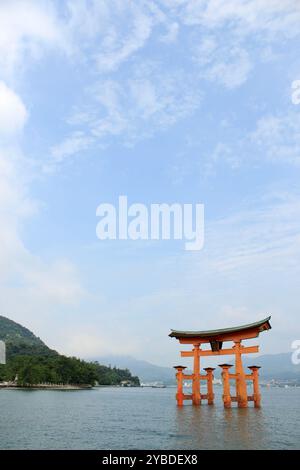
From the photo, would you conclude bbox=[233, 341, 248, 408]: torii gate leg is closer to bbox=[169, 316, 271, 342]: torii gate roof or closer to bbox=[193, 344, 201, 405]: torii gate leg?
bbox=[169, 316, 271, 342]: torii gate roof


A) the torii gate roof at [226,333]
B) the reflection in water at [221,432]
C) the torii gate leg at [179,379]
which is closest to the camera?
the reflection in water at [221,432]

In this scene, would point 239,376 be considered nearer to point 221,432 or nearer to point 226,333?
point 226,333

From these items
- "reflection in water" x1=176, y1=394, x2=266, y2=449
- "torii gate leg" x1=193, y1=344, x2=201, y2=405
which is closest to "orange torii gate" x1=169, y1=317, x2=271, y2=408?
"torii gate leg" x1=193, y1=344, x2=201, y2=405

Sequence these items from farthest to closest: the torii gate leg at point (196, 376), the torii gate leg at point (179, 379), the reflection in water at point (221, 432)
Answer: the torii gate leg at point (179, 379) < the torii gate leg at point (196, 376) < the reflection in water at point (221, 432)

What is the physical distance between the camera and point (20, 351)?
15225cm

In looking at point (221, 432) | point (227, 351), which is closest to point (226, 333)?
point (227, 351)

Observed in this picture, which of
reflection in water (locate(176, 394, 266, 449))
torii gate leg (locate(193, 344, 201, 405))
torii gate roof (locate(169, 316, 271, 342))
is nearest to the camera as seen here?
reflection in water (locate(176, 394, 266, 449))

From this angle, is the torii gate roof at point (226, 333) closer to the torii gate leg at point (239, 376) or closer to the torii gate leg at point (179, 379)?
the torii gate leg at point (239, 376)

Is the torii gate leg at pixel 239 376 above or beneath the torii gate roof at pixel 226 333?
beneath

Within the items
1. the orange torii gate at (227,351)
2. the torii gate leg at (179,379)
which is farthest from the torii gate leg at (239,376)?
the torii gate leg at (179,379)

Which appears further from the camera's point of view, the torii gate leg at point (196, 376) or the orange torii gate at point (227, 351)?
the torii gate leg at point (196, 376)

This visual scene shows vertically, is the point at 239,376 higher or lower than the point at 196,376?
higher
